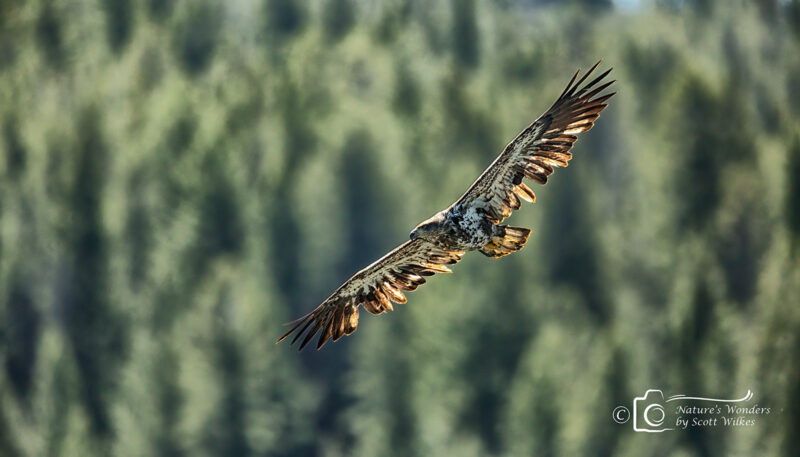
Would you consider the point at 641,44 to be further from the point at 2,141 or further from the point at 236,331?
the point at 2,141

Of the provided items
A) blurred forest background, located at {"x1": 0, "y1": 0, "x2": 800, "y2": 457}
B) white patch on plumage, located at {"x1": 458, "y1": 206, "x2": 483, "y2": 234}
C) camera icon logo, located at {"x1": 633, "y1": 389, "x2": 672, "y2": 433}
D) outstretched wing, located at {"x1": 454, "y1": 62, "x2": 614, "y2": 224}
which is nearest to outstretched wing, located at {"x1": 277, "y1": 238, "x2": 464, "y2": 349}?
white patch on plumage, located at {"x1": 458, "y1": 206, "x2": 483, "y2": 234}

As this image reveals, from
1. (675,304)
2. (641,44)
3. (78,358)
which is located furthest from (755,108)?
(78,358)

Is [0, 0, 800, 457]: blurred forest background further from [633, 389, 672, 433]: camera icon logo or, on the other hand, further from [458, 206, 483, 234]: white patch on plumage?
[458, 206, 483, 234]: white patch on plumage

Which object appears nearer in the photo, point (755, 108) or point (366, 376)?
point (366, 376)

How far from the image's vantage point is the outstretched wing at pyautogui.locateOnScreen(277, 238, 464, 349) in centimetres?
1545

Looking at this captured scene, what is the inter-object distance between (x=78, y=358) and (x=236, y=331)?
33.4ft

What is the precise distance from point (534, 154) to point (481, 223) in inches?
44.6

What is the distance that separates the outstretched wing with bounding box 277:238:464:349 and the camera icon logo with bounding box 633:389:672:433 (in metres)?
24.5

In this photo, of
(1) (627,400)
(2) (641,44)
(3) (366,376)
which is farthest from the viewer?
(2) (641,44)

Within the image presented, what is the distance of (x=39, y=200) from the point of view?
163 feet

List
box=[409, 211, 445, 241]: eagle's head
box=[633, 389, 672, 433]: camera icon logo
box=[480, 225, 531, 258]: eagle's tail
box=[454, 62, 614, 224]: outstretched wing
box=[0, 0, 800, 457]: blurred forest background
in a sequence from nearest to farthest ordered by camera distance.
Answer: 1. box=[454, 62, 614, 224]: outstretched wing
2. box=[409, 211, 445, 241]: eagle's head
3. box=[480, 225, 531, 258]: eagle's tail
4. box=[633, 389, 672, 433]: camera icon logo
5. box=[0, 0, 800, 457]: blurred forest background

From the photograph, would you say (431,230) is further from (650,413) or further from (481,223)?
(650,413)

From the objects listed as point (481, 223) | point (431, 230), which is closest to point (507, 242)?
point (481, 223)

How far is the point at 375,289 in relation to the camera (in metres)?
15.7
